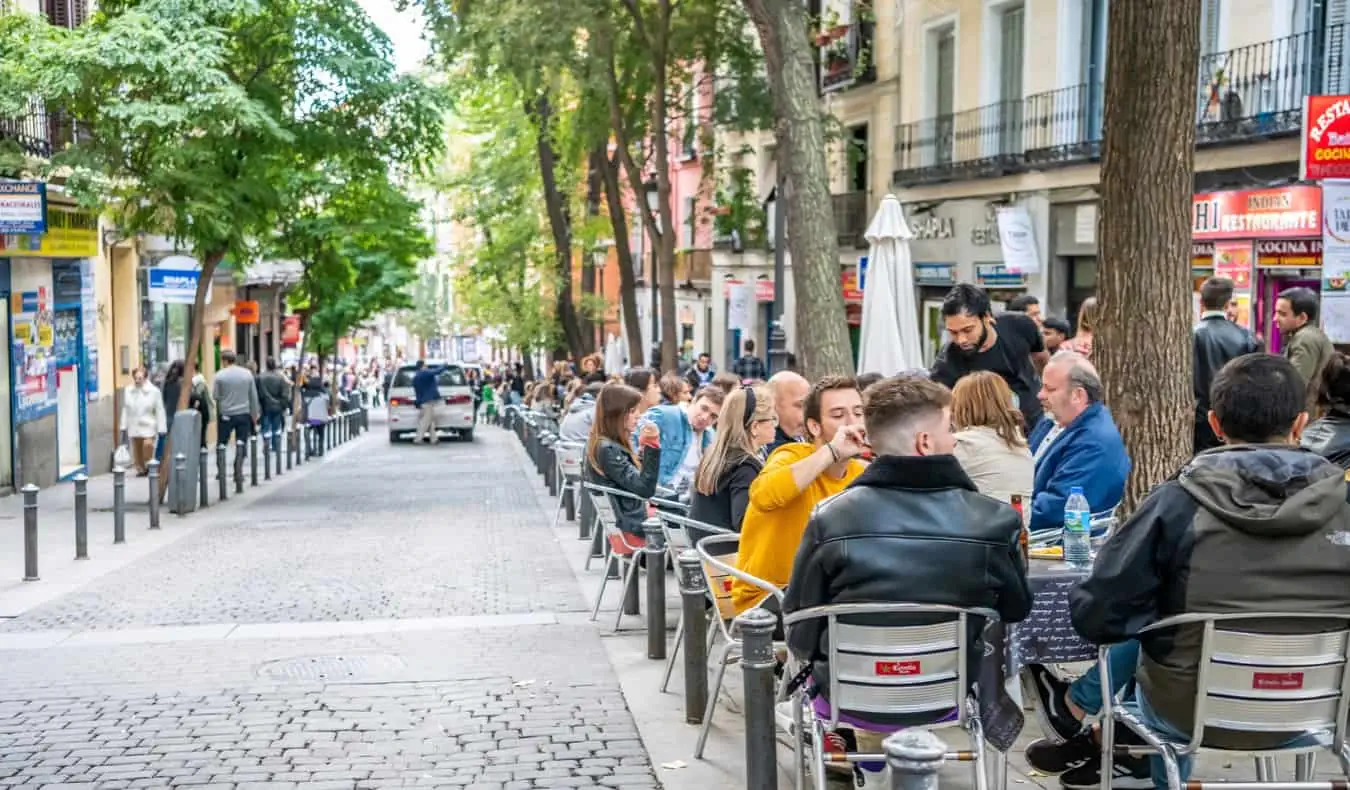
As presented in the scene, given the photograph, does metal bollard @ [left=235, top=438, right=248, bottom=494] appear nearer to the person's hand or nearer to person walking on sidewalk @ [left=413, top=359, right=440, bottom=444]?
person walking on sidewalk @ [left=413, top=359, right=440, bottom=444]

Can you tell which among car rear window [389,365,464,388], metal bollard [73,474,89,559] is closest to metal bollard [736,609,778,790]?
metal bollard [73,474,89,559]

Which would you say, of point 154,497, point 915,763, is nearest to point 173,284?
point 154,497

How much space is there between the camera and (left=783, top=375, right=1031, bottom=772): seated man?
4.91 meters

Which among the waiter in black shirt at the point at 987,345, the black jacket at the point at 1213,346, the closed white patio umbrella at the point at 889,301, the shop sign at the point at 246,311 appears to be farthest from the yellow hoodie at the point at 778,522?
the shop sign at the point at 246,311

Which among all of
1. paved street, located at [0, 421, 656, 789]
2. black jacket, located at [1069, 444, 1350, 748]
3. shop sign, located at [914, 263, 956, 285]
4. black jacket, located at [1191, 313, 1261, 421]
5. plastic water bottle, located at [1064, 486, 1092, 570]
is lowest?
paved street, located at [0, 421, 656, 789]

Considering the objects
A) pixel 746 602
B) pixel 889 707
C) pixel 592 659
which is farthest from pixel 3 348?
pixel 889 707

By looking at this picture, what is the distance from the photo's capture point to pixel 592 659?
925 centimetres

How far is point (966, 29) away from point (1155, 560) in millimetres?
22568

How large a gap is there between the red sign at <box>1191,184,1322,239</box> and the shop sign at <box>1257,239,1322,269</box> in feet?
0.42

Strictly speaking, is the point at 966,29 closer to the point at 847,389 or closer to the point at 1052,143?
the point at 1052,143

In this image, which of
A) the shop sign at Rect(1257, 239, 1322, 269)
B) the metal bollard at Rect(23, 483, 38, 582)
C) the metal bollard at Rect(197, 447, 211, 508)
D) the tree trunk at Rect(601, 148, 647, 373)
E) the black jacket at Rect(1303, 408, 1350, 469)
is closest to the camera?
the black jacket at Rect(1303, 408, 1350, 469)

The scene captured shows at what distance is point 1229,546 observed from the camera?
4602 millimetres

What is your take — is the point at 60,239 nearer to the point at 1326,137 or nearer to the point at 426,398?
the point at 426,398

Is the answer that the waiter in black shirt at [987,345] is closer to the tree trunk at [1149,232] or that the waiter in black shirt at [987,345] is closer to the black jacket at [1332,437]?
the tree trunk at [1149,232]
